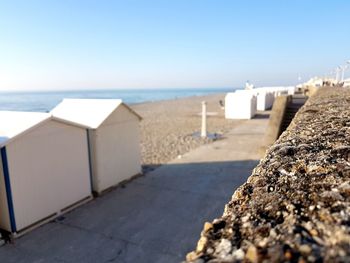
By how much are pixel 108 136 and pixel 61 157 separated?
158 cm

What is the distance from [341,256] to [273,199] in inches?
21.6

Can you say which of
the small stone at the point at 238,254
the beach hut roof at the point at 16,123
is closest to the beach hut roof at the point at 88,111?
the beach hut roof at the point at 16,123

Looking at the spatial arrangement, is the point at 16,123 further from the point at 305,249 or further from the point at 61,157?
the point at 305,249

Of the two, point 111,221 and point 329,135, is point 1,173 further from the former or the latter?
point 329,135

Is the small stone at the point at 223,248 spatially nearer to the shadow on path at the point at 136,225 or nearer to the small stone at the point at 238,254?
the small stone at the point at 238,254

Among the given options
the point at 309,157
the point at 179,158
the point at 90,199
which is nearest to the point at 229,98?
the point at 179,158

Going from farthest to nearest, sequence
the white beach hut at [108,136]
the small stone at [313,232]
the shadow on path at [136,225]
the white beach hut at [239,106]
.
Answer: the white beach hut at [239,106] → the white beach hut at [108,136] → the shadow on path at [136,225] → the small stone at [313,232]

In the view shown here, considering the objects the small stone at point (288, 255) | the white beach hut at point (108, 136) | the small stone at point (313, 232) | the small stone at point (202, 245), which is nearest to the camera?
the small stone at point (288, 255)

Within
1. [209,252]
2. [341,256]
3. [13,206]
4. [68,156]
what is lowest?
[13,206]

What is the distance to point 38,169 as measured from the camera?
5.62 metres

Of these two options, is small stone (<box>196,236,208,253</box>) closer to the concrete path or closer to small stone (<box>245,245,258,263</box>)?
small stone (<box>245,245,258,263</box>)

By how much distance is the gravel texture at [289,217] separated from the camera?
0.96 meters

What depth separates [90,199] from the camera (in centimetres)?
686

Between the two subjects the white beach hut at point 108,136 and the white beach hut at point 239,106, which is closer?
the white beach hut at point 108,136
